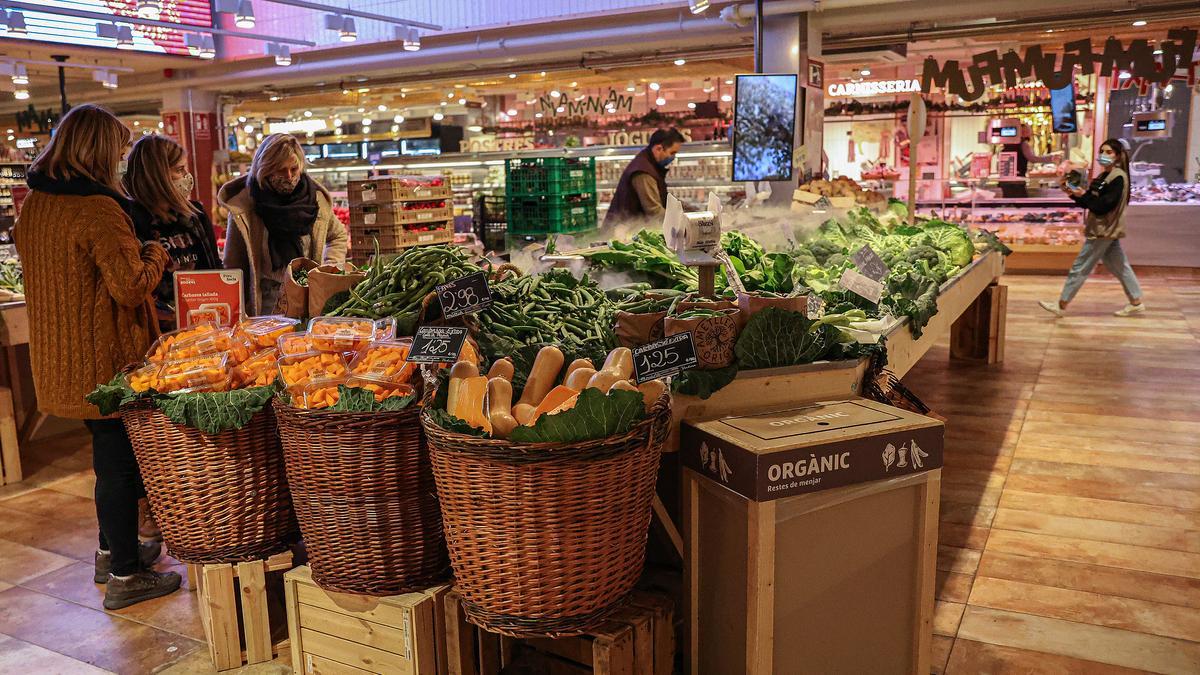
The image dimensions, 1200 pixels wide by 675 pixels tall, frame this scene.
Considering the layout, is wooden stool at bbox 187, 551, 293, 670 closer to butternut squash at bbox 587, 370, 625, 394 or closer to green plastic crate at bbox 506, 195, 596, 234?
butternut squash at bbox 587, 370, 625, 394

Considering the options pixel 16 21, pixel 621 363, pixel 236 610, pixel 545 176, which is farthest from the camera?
pixel 16 21

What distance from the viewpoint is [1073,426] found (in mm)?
5289

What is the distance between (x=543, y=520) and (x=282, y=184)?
9.26 ft

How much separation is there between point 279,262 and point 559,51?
5.93m

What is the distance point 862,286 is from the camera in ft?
10.8

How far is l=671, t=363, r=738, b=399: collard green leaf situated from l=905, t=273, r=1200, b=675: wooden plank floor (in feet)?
3.69

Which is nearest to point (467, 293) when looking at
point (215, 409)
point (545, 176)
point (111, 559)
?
point (215, 409)

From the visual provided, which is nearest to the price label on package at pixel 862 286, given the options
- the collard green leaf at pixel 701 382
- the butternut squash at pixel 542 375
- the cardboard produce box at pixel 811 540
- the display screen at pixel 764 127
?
the cardboard produce box at pixel 811 540

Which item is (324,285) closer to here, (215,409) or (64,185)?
(215,409)

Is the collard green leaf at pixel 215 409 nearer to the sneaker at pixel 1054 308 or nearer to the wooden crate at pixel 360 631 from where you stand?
the wooden crate at pixel 360 631

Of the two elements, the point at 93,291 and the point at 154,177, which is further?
the point at 154,177

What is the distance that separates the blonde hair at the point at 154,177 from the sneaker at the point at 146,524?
120cm

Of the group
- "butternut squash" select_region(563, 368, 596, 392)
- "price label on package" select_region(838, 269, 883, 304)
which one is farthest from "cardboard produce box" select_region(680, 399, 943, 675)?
"price label on package" select_region(838, 269, 883, 304)

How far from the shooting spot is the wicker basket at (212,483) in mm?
2555
